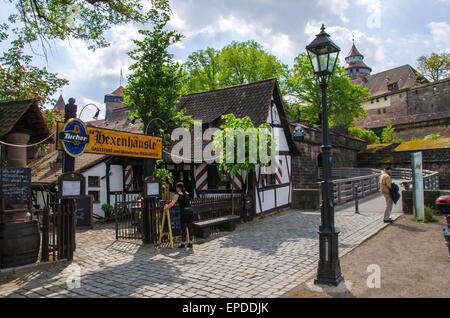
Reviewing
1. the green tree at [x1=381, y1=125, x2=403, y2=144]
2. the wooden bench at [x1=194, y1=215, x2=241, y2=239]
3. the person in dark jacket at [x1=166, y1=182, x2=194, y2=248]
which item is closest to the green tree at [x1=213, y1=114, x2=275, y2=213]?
the wooden bench at [x1=194, y1=215, x2=241, y2=239]

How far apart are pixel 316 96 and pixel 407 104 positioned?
78.2 ft

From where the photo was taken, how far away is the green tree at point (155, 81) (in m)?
13.4

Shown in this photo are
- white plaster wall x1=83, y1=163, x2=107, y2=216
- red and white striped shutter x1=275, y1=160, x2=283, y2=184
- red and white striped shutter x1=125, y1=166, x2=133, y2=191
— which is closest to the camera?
white plaster wall x1=83, y1=163, x2=107, y2=216

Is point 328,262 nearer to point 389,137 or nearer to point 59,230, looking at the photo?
point 59,230

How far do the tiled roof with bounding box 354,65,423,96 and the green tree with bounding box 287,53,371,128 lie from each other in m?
26.3

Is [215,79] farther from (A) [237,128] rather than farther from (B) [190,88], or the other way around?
(A) [237,128]

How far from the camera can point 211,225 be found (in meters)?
10.3

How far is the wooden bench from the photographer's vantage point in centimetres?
999

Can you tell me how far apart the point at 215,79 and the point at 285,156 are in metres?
20.5

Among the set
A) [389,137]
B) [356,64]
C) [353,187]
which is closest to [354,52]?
[356,64]

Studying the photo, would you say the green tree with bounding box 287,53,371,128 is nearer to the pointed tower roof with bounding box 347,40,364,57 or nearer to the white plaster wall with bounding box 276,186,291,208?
the white plaster wall with bounding box 276,186,291,208
